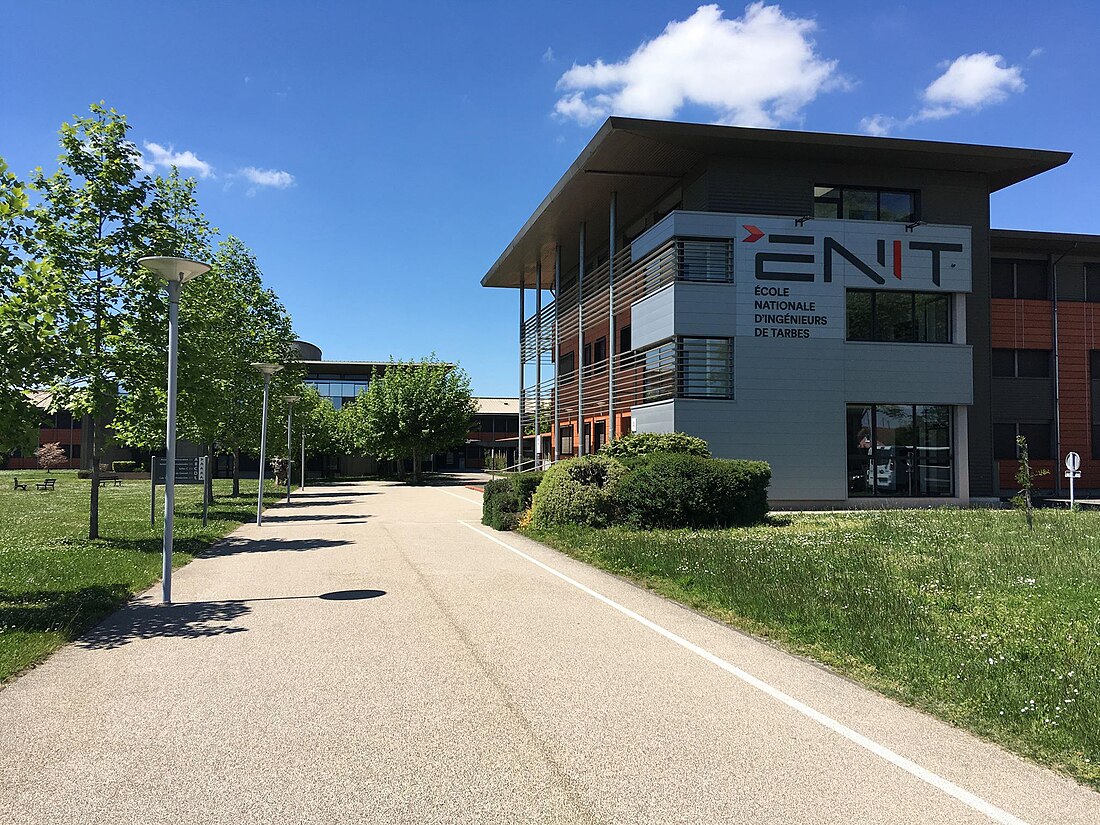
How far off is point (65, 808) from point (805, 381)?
2262cm

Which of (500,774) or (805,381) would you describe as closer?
(500,774)

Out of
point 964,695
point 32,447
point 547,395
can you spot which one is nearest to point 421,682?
point 964,695

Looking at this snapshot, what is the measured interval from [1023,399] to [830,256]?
12851 mm

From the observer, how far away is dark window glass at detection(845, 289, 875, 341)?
82.2 feet

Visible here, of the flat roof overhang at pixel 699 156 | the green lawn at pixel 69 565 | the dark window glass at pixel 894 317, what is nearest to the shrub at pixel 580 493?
the green lawn at pixel 69 565

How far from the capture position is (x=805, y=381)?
79.6ft

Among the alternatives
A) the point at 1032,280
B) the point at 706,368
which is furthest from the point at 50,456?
the point at 1032,280

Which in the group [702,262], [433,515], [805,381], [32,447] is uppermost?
[702,262]

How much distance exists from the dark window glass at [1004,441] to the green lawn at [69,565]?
26.8 metres

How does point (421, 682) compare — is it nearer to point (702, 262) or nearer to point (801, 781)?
point (801, 781)

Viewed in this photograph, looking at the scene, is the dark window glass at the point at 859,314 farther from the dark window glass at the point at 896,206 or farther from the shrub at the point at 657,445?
the shrub at the point at 657,445

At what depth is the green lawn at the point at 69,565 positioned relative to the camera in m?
8.11

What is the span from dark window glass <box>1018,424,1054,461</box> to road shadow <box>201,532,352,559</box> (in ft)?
87.7

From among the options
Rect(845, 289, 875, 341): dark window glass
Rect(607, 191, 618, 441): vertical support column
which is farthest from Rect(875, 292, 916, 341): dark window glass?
Rect(607, 191, 618, 441): vertical support column
